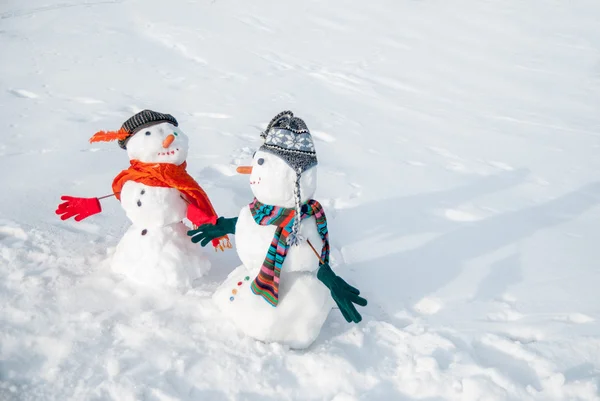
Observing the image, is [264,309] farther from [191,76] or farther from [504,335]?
[191,76]

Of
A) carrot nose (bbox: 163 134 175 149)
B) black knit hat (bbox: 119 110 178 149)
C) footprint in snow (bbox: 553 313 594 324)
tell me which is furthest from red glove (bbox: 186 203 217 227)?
footprint in snow (bbox: 553 313 594 324)

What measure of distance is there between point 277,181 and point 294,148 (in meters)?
0.16

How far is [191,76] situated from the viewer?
6.39m

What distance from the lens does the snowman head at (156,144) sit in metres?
2.44

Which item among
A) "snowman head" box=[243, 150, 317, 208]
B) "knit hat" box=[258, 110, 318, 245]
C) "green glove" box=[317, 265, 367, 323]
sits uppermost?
"knit hat" box=[258, 110, 318, 245]

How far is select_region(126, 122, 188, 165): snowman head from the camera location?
8.00 feet

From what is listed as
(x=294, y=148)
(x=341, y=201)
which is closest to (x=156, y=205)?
(x=294, y=148)

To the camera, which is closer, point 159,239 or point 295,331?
point 295,331

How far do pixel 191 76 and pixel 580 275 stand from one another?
4.87 meters

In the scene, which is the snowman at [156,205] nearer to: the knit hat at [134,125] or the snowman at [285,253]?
the knit hat at [134,125]

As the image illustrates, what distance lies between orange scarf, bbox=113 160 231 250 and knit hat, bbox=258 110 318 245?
1.63ft

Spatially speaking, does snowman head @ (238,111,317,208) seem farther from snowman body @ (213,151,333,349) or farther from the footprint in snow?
the footprint in snow

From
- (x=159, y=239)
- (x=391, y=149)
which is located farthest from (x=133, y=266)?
(x=391, y=149)

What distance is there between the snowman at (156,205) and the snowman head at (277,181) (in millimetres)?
452
